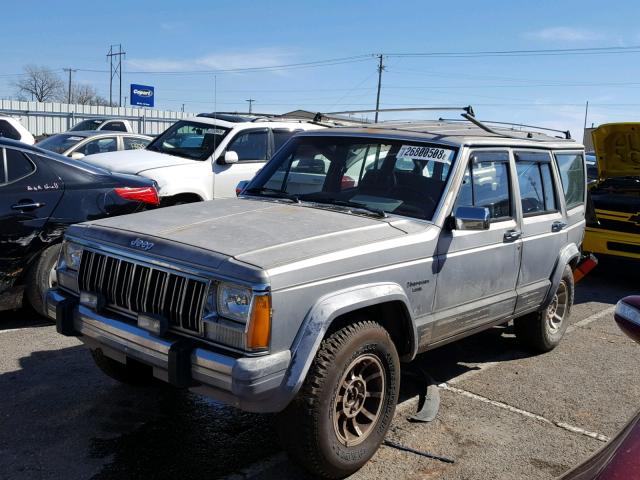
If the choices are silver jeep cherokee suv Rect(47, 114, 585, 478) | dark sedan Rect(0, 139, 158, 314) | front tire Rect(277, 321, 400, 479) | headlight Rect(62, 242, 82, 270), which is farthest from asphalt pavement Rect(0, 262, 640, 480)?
headlight Rect(62, 242, 82, 270)

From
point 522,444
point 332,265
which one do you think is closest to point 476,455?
point 522,444

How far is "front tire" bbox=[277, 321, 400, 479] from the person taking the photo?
3311mm

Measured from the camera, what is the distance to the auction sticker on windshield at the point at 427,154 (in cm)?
455

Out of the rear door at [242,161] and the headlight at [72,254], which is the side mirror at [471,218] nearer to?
the headlight at [72,254]

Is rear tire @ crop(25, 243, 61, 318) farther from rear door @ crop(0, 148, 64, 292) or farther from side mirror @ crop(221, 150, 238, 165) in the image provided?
side mirror @ crop(221, 150, 238, 165)

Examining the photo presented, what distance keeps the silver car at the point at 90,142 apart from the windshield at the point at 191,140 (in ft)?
10.7

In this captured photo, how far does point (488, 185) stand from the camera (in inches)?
190

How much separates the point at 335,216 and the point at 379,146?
879 mm

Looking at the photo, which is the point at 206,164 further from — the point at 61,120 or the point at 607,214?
the point at 61,120

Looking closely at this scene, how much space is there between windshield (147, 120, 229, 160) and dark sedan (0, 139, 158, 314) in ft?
10.6

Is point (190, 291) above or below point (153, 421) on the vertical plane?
above

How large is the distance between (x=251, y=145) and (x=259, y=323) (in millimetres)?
7063

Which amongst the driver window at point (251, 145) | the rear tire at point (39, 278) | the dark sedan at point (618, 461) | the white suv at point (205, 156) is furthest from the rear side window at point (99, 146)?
the dark sedan at point (618, 461)

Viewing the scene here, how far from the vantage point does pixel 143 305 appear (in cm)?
348
